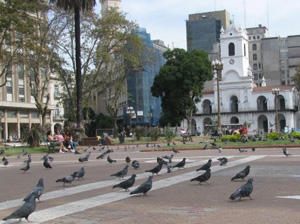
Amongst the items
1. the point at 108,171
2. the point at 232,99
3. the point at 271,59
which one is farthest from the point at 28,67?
the point at 271,59

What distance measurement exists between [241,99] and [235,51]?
913 centimetres

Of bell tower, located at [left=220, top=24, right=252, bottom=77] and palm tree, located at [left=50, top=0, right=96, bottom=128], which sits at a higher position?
bell tower, located at [left=220, top=24, right=252, bottom=77]

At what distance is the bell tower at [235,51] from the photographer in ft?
283

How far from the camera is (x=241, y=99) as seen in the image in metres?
85.9

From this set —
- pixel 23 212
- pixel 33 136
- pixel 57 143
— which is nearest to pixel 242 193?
pixel 23 212

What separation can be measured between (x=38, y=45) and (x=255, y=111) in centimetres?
5594

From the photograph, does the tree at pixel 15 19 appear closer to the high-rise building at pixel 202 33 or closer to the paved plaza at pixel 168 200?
the paved plaza at pixel 168 200

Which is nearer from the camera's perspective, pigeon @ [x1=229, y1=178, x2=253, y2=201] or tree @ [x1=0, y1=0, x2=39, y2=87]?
pigeon @ [x1=229, y1=178, x2=253, y2=201]

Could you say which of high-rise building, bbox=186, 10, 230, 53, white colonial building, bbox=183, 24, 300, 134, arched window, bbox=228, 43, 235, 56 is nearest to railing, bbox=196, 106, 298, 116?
white colonial building, bbox=183, 24, 300, 134

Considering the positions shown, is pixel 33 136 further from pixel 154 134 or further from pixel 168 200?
pixel 168 200

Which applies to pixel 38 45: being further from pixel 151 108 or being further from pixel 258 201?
pixel 151 108

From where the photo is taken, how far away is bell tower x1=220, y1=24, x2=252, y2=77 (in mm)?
86375

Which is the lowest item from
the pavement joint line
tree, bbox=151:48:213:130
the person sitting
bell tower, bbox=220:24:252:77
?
the pavement joint line

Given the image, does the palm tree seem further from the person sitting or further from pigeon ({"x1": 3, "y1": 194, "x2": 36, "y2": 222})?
pigeon ({"x1": 3, "y1": 194, "x2": 36, "y2": 222})
